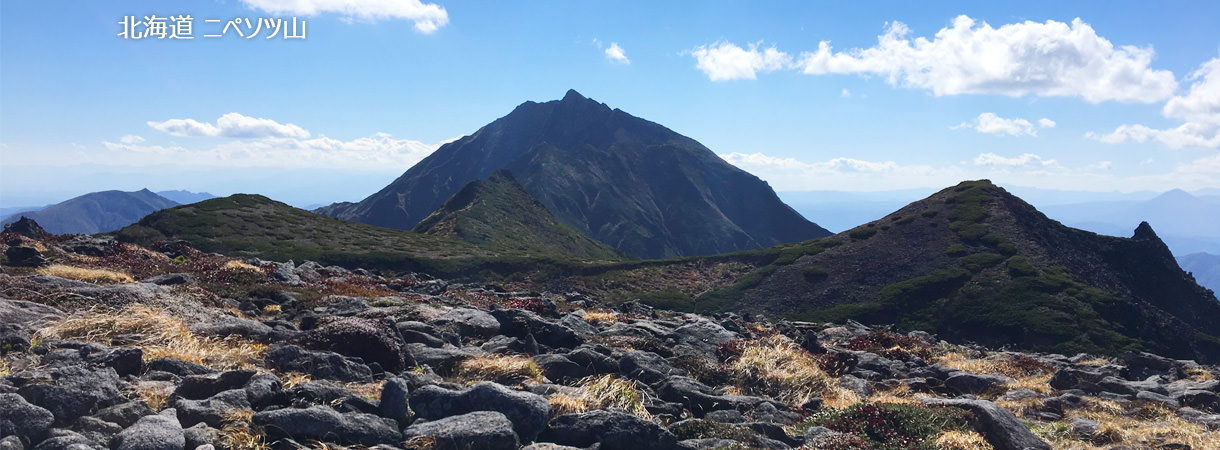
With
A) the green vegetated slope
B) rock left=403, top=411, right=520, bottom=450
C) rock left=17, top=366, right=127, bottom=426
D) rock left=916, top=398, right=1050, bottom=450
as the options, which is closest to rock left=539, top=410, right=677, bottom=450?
rock left=403, top=411, right=520, bottom=450

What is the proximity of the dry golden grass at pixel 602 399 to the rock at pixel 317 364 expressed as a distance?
3.76 meters

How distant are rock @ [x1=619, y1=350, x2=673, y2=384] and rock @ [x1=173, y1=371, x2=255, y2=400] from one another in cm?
779

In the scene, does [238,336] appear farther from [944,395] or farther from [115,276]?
[944,395]

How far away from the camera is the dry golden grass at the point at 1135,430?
512 inches

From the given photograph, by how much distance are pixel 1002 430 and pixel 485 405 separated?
31.5 ft

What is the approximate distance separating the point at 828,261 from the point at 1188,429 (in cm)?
8406

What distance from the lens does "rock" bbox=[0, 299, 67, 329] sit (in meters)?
12.1

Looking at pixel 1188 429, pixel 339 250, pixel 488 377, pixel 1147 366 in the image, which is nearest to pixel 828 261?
pixel 1147 366

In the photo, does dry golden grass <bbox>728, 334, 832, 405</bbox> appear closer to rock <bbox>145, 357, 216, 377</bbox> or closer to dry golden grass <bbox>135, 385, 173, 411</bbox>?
rock <bbox>145, 357, 216, 377</bbox>

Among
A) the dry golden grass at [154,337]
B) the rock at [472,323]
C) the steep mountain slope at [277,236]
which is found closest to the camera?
the dry golden grass at [154,337]

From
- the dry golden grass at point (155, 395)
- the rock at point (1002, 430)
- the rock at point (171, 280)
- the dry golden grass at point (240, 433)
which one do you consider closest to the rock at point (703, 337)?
the rock at point (1002, 430)

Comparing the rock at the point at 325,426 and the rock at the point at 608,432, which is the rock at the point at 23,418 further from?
the rock at the point at 608,432

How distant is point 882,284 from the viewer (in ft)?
284

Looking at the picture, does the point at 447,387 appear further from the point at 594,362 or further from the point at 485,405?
the point at 594,362
